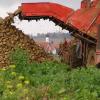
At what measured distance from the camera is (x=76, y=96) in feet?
28.8

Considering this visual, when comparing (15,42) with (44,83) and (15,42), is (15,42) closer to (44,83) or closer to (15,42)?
(15,42)

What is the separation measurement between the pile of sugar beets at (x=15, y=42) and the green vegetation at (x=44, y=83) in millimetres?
1722

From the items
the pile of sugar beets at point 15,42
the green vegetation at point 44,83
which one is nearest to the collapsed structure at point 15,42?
the pile of sugar beets at point 15,42

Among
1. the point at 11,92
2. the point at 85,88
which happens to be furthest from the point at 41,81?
the point at 11,92

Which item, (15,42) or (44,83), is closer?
(44,83)

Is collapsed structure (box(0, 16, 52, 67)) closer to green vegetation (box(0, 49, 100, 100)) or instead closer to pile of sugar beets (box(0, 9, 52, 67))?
pile of sugar beets (box(0, 9, 52, 67))

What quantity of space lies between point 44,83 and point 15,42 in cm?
460

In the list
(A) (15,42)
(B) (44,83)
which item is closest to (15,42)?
(A) (15,42)

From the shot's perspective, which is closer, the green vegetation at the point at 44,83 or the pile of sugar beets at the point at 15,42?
the green vegetation at the point at 44,83

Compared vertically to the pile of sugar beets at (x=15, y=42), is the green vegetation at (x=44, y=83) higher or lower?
lower

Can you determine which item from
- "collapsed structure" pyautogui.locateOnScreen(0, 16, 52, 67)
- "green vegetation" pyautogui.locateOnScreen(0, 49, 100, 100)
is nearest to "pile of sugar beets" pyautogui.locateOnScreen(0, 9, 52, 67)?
"collapsed structure" pyautogui.locateOnScreen(0, 16, 52, 67)

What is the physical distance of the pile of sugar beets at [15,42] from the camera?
1470cm

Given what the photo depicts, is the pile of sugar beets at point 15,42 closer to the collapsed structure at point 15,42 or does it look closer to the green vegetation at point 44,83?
the collapsed structure at point 15,42

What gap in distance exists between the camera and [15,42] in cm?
1490
